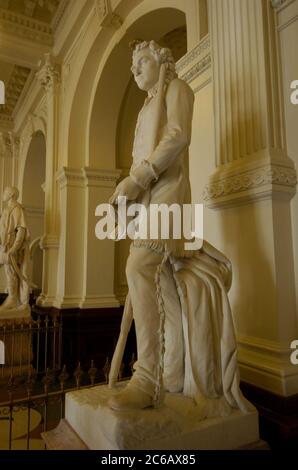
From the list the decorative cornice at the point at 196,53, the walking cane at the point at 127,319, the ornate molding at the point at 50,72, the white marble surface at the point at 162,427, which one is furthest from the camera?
the ornate molding at the point at 50,72

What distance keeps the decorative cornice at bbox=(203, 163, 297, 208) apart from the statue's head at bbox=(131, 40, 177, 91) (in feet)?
2.31

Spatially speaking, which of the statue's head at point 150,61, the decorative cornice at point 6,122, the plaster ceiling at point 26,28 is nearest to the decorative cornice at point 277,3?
the statue's head at point 150,61

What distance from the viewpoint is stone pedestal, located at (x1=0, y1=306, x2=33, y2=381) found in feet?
15.3

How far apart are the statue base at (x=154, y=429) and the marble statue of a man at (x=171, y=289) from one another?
55 mm

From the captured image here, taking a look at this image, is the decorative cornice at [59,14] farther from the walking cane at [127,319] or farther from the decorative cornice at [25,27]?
the walking cane at [127,319]

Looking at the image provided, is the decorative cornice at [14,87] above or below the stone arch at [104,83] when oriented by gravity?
above

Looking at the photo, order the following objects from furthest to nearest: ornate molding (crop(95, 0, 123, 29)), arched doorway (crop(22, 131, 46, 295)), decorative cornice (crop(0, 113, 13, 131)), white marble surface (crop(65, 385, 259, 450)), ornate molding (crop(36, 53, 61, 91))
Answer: decorative cornice (crop(0, 113, 13, 131))
arched doorway (crop(22, 131, 46, 295))
ornate molding (crop(36, 53, 61, 91))
ornate molding (crop(95, 0, 123, 29))
white marble surface (crop(65, 385, 259, 450))

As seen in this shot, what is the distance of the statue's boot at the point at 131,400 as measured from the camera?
145 centimetres

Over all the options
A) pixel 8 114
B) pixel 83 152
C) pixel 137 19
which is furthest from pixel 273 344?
pixel 8 114

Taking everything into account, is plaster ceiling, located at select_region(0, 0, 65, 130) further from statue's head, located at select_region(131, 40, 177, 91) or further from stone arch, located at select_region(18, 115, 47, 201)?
statue's head, located at select_region(131, 40, 177, 91)

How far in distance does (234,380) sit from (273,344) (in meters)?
0.37

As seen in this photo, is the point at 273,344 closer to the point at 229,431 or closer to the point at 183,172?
the point at 229,431

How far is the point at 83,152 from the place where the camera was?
5.55 meters

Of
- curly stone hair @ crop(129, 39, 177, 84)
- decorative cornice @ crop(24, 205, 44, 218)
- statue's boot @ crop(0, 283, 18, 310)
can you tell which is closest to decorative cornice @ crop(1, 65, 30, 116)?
decorative cornice @ crop(24, 205, 44, 218)
